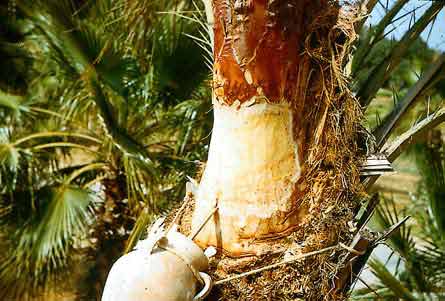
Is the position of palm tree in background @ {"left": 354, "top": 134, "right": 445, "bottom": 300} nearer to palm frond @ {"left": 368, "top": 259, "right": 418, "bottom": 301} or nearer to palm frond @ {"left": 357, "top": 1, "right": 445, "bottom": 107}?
palm frond @ {"left": 368, "top": 259, "right": 418, "bottom": 301}

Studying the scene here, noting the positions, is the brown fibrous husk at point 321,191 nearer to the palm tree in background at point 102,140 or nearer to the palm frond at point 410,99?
the palm frond at point 410,99

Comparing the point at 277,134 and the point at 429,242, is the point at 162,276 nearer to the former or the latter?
the point at 277,134

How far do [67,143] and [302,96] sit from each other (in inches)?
125

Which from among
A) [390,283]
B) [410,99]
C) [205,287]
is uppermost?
[410,99]

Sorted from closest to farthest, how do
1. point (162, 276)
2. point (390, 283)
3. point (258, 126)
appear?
point (162, 276), point (258, 126), point (390, 283)

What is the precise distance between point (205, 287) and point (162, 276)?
0.10 metres

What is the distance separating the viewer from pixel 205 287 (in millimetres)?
1233

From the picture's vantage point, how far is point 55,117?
181 inches

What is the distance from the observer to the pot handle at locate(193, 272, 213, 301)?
1.22 meters

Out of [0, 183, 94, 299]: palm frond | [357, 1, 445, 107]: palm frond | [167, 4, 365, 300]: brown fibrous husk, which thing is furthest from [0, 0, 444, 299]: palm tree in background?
[167, 4, 365, 300]: brown fibrous husk

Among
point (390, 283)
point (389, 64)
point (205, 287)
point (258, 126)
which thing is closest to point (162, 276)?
point (205, 287)

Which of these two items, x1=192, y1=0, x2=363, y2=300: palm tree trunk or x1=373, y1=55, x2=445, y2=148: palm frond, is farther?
x1=373, y1=55, x2=445, y2=148: palm frond

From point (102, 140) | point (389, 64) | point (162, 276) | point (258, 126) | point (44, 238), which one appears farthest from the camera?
point (102, 140)

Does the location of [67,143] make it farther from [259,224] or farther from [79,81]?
[259,224]
